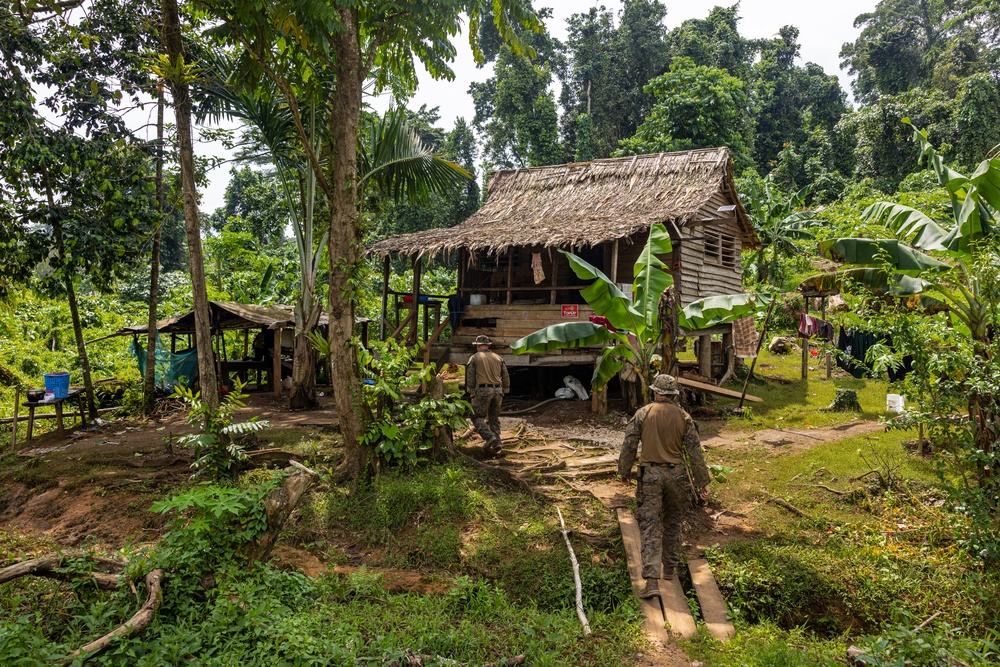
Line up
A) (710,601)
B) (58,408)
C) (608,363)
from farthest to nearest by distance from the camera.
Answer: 1. (58,408)
2. (608,363)
3. (710,601)

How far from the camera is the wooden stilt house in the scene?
12828 millimetres

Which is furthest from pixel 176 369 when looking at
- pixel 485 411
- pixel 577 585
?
pixel 577 585

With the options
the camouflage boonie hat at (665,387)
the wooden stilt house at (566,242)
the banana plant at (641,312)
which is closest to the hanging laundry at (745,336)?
the wooden stilt house at (566,242)

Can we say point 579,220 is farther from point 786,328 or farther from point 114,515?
point 786,328

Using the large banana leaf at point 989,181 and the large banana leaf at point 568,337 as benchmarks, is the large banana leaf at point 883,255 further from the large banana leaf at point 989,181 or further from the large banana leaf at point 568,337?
the large banana leaf at point 568,337

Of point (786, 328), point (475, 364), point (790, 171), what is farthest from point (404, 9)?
point (790, 171)

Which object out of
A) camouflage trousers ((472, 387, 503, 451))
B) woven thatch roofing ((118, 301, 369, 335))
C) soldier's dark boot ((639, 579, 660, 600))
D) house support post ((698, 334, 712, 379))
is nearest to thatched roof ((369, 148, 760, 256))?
woven thatch roofing ((118, 301, 369, 335))

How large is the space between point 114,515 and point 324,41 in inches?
225

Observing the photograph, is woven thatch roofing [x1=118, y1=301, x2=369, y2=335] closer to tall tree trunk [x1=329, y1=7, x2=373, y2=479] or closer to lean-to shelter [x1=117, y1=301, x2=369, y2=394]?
lean-to shelter [x1=117, y1=301, x2=369, y2=394]

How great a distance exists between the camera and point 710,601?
513 cm

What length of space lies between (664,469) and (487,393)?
12.0 feet

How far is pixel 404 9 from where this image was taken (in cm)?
723

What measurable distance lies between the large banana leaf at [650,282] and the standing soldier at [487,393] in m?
2.43

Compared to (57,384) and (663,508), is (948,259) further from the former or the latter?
(57,384)
